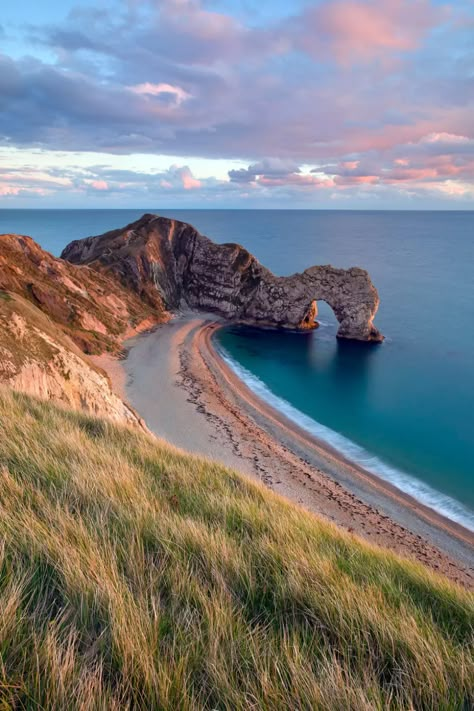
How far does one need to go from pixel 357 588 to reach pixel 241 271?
57575mm

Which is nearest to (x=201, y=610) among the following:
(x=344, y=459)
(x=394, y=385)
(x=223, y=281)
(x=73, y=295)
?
(x=344, y=459)

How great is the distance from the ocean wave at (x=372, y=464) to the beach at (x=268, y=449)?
26.3 inches

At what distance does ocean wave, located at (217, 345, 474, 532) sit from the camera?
21.6 metres

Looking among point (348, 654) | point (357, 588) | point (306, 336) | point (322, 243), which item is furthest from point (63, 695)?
point (322, 243)

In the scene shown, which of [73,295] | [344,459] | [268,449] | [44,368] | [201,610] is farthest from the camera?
[73,295]

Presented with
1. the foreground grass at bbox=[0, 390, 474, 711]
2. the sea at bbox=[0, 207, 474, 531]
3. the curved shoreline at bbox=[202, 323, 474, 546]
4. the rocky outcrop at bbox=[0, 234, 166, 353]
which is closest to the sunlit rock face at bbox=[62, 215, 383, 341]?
the sea at bbox=[0, 207, 474, 531]

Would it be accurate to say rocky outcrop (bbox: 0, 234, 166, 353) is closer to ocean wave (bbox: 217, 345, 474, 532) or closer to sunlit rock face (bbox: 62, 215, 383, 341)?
sunlit rock face (bbox: 62, 215, 383, 341)

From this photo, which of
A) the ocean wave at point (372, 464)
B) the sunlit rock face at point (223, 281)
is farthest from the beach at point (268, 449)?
the sunlit rock face at point (223, 281)

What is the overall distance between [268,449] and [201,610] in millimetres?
23561

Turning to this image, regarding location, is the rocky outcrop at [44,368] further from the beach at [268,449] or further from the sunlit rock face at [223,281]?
the sunlit rock face at [223,281]

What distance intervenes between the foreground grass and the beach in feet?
43.8

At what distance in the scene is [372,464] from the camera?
2630cm

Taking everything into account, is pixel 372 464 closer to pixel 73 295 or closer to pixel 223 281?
pixel 73 295

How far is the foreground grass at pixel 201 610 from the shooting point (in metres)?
2.19
